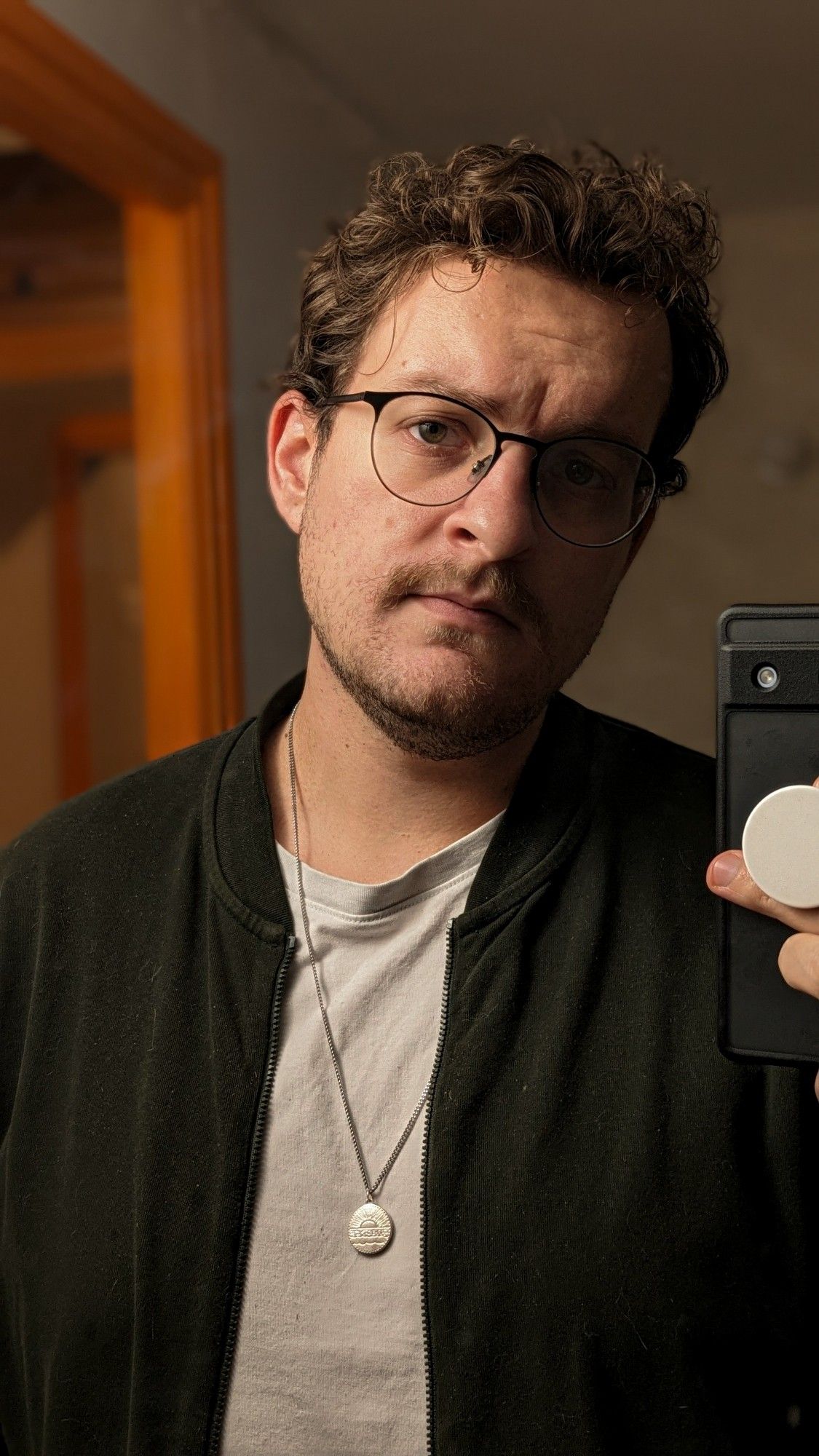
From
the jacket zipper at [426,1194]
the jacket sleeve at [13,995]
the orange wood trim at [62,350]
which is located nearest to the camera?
the jacket zipper at [426,1194]

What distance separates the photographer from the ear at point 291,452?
0.87 m

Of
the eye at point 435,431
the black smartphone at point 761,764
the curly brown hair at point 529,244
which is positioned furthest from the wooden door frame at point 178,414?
the black smartphone at point 761,764

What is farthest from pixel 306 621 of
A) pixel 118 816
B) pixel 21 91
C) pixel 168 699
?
pixel 21 91

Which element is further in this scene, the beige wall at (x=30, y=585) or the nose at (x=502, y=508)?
the beige wall at (x=30, y=585)

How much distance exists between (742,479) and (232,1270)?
65 centimetres

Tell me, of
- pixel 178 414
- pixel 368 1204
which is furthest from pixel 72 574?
pixel 368 1204

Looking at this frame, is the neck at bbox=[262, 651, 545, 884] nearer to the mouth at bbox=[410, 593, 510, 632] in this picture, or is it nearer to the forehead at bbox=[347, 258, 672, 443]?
the mouth at bbox=[410, 593, 510, 632]

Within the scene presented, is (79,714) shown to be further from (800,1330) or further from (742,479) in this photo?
(800,1330)

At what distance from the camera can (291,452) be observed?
88 cm

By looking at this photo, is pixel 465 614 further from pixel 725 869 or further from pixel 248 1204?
pixel 248 1204

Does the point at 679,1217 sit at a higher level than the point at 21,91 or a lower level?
lower

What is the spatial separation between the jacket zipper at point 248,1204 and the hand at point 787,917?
293 millimetres

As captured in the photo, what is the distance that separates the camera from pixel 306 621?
3.85ft

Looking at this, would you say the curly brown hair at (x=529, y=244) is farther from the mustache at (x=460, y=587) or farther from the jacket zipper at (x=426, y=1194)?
the jacket zipper at (x=426, y=1194)
